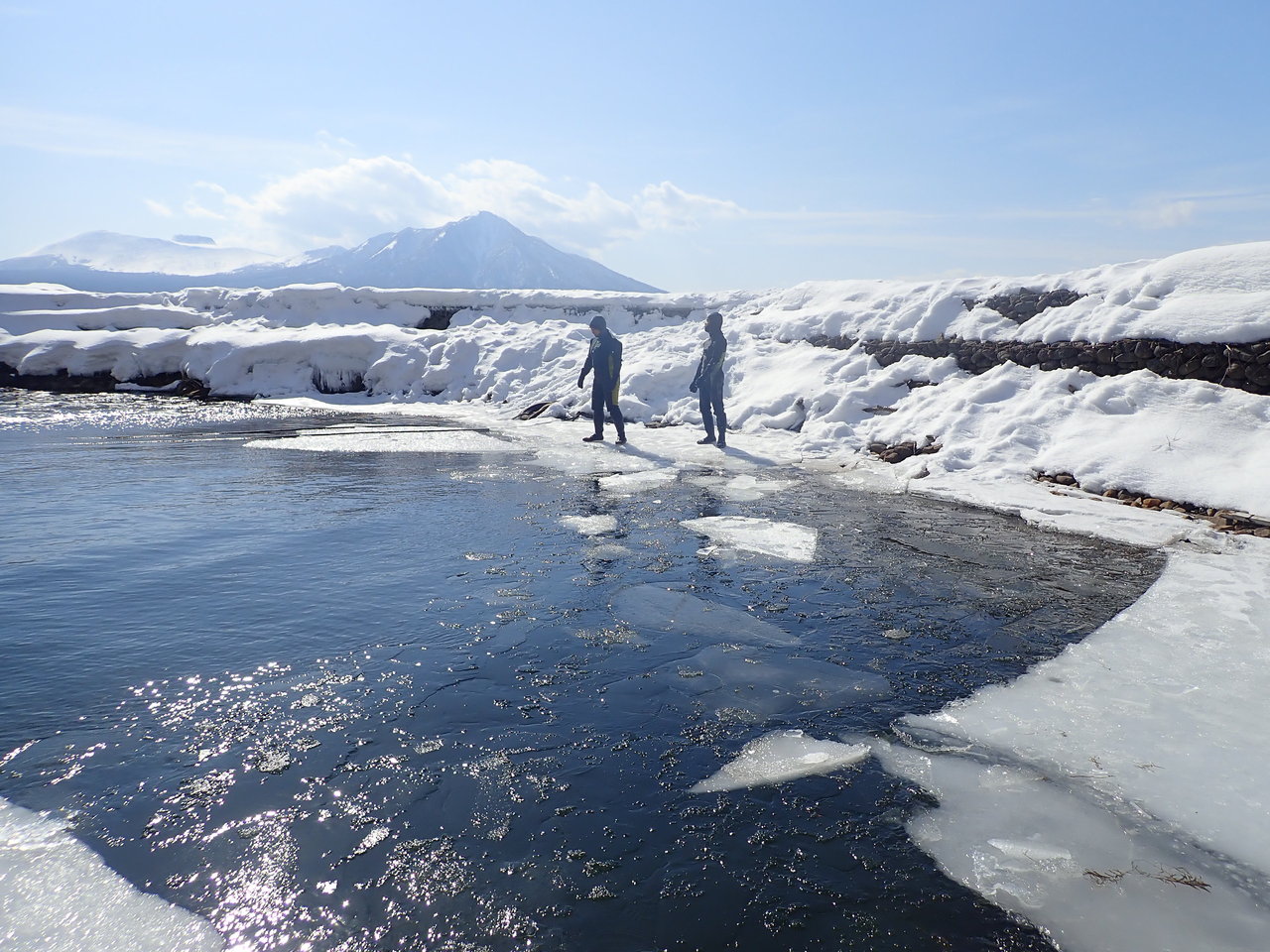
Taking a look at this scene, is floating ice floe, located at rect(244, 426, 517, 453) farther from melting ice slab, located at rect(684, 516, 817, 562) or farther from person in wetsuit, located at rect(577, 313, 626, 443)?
melting ice slab, located at rect(684, 516, 817, 562)

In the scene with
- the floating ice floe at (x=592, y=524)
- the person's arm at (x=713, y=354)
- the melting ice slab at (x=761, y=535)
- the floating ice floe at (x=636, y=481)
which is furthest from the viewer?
the person's arm at (x=713, y=354)

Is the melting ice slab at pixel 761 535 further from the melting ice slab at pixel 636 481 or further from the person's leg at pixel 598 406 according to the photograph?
the person's leg at pixel 598 406

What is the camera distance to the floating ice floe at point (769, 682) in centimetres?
397

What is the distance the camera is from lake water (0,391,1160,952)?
260cm

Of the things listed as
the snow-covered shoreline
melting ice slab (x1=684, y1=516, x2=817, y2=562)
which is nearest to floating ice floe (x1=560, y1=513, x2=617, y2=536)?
melting ice slab (x1=684, y1=516, x2=817, y2=562)

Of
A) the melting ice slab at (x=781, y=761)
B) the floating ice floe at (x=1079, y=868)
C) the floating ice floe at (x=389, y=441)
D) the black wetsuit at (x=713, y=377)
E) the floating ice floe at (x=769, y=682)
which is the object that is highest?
the black wetsuit at (x=713, y=377)

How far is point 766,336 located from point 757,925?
54.5 ft

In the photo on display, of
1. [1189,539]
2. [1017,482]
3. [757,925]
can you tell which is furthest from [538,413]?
[757,925]

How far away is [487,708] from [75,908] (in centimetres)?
177

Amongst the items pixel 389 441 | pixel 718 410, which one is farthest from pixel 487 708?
pixel 389 441

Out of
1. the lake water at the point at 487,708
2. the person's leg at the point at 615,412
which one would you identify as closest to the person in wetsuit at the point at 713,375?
the person's leg at the point at 615,412

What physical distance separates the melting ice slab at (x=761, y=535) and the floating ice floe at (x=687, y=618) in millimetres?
1458

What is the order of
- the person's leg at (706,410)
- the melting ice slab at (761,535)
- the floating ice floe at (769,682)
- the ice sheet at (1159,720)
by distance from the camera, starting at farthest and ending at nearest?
the person's leg at (706,410) < the melting ice slab at (761,535) < the floating ice floe at (769,682) < the ice sheet at (1159,720)

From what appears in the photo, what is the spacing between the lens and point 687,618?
5.17 metres
